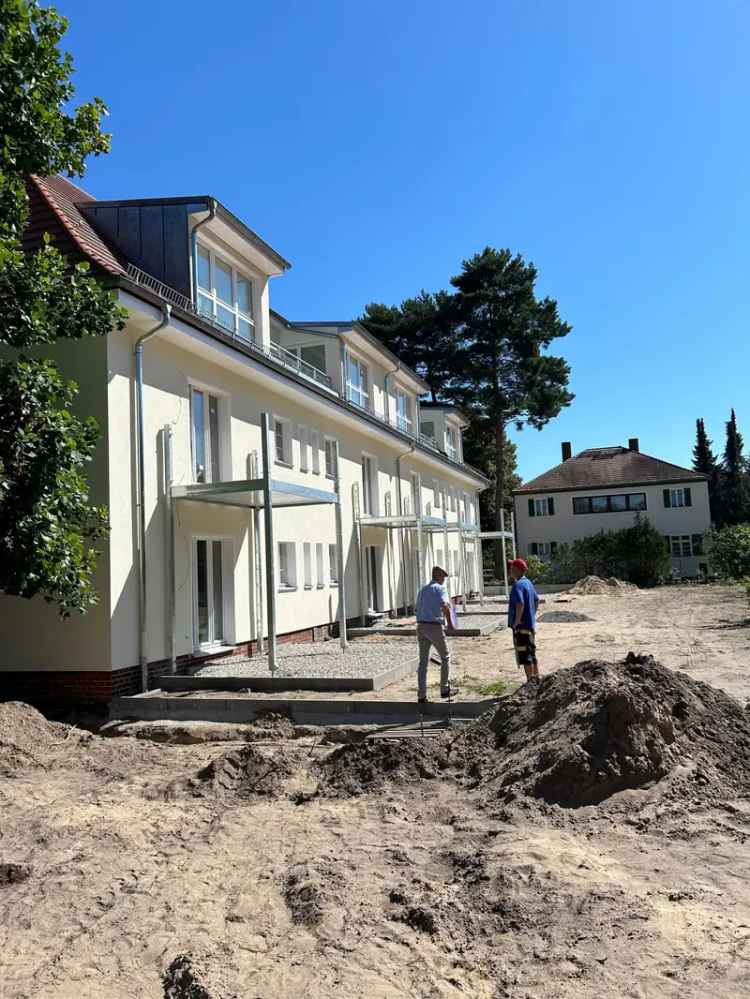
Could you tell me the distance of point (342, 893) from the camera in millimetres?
5012

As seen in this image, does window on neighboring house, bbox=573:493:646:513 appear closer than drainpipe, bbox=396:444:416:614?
No

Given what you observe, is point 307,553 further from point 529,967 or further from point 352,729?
point 529,967

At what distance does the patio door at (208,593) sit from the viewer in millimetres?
13656

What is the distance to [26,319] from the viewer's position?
29.4 feet

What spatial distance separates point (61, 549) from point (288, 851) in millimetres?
4904

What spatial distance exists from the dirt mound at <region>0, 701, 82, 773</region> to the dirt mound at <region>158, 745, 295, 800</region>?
1944 millimetres

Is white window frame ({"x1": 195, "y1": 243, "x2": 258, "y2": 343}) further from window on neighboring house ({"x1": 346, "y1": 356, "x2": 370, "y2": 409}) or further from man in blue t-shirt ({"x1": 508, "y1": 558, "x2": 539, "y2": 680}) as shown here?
man in blue t-shirt ({"x1": 508, "y1": 558, "x2": 539, "y2": 680})

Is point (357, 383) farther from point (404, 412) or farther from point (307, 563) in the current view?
point (307, 563)

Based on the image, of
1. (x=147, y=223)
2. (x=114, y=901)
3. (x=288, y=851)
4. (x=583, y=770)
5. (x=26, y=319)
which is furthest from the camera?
(x=147, y=223)

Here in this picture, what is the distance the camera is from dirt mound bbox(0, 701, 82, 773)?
8469 mm

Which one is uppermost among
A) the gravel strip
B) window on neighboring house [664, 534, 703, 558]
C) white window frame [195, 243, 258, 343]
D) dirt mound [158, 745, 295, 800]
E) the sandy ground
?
white window frame [195, 243, 258, 343]

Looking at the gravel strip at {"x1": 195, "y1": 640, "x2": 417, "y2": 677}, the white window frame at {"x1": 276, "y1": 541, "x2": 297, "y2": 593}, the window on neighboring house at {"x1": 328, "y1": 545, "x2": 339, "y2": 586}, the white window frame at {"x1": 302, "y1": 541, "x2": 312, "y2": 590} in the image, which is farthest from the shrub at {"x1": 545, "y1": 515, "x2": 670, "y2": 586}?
the white window frame at {"x1": 276, "y1": 541, "x2": 297, "y2": 593}

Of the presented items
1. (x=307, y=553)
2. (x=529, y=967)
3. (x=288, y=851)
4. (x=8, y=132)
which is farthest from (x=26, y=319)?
(x=307, y=553)

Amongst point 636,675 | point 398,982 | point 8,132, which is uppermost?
point 8,132
